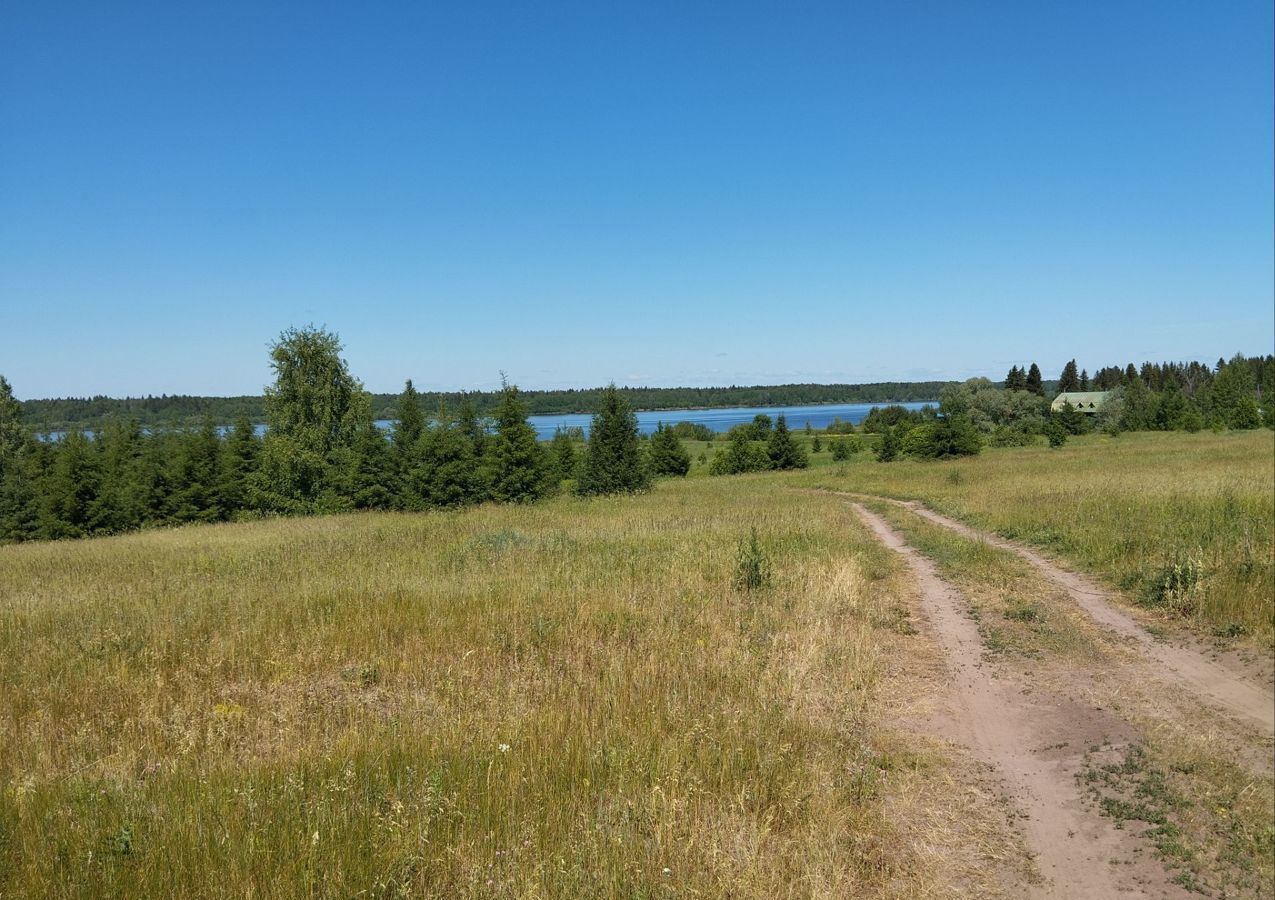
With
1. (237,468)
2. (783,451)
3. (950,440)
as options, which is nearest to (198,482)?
(237,468)

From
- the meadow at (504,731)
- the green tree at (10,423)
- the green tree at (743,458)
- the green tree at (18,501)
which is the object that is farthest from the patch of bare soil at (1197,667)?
the green tree at (10,423)

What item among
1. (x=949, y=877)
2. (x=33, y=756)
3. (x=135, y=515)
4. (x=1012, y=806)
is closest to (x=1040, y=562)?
(x=1012, y=806)

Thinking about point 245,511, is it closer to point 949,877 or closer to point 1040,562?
point 1040,562

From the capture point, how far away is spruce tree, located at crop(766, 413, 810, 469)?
6675 centimetres

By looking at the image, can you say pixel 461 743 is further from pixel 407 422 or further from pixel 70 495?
pixel 70 495

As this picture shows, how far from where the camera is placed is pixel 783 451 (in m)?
67.0

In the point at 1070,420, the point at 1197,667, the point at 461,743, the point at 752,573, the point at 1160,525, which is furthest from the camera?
the point at 1070,420

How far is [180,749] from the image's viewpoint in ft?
15.5

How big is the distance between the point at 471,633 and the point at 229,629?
2.90m

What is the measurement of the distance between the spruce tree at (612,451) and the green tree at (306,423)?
627 inches

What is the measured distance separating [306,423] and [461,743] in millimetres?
44963

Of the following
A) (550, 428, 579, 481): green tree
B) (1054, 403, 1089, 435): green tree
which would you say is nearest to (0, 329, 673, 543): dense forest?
(550, 428, 579, 481): green tree

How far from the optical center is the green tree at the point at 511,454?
34.0 meters

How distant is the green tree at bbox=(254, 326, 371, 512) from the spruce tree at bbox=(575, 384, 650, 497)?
15.9m
